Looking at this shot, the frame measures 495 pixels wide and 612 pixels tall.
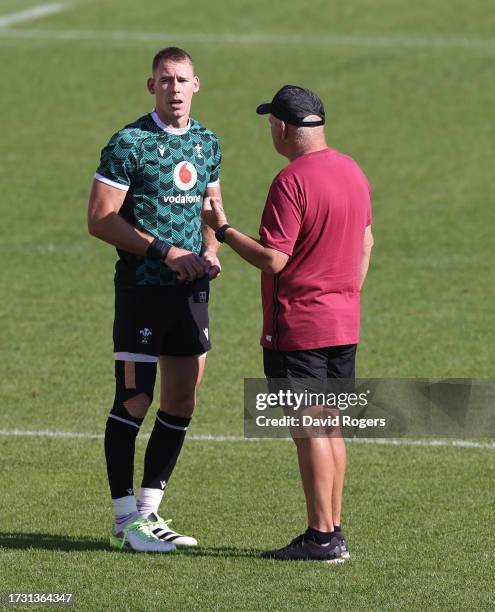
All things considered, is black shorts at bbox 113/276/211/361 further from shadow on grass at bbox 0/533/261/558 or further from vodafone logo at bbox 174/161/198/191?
shadow on grass at bbox 0/533/261/558

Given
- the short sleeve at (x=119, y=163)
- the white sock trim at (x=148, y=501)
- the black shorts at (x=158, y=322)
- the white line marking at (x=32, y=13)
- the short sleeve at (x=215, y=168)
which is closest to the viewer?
the short sleeve at (x=119, y=163)

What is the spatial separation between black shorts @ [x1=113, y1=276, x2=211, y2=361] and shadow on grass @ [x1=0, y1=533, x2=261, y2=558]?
0.99 m

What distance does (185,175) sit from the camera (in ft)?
24.0

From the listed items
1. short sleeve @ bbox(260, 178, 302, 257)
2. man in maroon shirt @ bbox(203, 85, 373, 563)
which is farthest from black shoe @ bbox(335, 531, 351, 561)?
short sleeve @ bbox(260, 178, 302, 257)

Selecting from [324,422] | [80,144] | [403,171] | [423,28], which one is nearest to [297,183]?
[324,422]

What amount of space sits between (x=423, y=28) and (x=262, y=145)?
25.9 ft

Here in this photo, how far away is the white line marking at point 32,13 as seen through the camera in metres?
29.6

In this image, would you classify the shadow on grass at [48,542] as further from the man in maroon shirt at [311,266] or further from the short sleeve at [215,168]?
the short sleeve at [215,168]

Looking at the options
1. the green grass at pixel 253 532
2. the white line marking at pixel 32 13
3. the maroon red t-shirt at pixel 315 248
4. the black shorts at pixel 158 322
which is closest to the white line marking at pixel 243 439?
the green grass at pixel 253 532

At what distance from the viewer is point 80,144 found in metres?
21.8

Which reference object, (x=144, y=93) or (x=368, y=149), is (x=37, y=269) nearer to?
(x=368, y=149)

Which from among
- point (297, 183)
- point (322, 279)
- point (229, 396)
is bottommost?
point (229, 396)

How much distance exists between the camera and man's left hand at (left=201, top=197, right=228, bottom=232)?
6871mm

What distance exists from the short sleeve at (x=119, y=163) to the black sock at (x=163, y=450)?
1.30 meters
